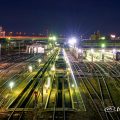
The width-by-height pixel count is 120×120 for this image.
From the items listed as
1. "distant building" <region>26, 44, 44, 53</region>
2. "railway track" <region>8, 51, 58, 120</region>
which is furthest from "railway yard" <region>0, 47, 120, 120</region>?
"distant building" <region>26, 44, 44, 53</region>

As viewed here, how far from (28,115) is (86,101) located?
540cm

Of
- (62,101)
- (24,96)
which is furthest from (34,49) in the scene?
(62,101)

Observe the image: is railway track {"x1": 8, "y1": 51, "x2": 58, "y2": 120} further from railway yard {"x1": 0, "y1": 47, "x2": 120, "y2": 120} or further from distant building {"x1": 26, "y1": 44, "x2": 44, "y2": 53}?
distant building {"x1": 26, "y1": 44, "x2": 44, "y2": 53}

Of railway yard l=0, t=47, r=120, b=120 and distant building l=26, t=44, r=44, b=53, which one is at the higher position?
distant building l=26, t=44, r=44, b=53

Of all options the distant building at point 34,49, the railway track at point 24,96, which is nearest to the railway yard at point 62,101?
the railway track at point 24,96

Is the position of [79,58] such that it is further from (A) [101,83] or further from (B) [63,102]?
(B) [63,102]

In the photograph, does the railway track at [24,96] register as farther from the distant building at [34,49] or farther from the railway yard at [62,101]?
the distant building at [34,49]

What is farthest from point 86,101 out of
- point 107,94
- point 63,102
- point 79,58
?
point 79,58

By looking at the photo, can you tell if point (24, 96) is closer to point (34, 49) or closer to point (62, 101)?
point (62, 101)

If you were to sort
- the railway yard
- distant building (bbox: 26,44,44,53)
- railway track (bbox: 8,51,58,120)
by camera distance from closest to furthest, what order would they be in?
the railway yard
railway track (bbox: 8,51,58,120)
distant building (bbox: 26,44,44,53)

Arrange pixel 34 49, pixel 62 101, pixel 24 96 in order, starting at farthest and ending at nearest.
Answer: pixel 34 49
pixel 24 96
pixel 62 101

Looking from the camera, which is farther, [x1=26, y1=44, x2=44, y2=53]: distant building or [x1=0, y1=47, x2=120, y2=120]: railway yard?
[x1=26, y1=44, x2=44, y2=53]: distant building

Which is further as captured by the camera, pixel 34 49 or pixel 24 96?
pixel 34 49

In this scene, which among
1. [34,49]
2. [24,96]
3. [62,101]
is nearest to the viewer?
[62,101]
